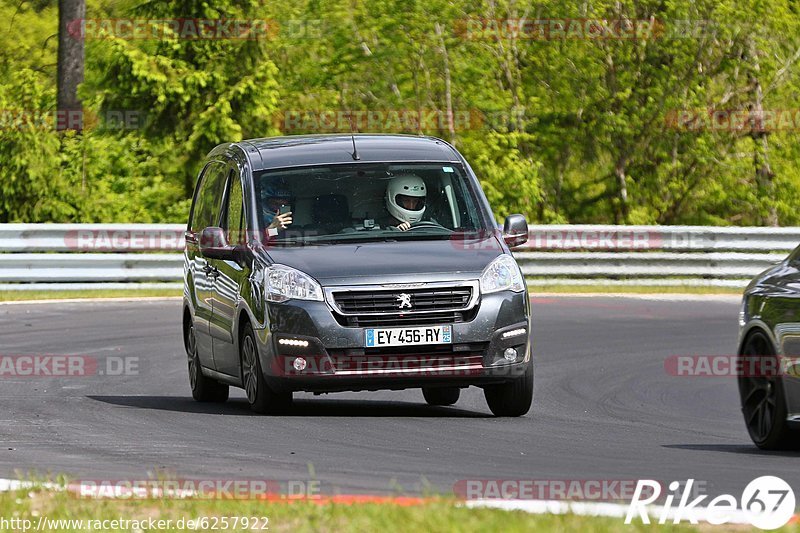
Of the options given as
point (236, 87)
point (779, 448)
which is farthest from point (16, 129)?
point (779, 448)

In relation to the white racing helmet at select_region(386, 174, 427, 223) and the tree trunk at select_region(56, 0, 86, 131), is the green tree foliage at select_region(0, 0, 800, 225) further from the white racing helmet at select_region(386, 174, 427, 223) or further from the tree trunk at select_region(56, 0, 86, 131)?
the white racing helmet at select_region(386, 174, 427, 223)

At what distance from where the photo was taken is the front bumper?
11.5 metres

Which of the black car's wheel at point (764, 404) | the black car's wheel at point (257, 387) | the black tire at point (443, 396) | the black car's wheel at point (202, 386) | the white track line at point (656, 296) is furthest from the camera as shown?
the white track line at point (656, 296)

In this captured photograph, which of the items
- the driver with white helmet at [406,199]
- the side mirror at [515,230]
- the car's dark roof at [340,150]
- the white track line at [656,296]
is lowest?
the white track line at [656,296]

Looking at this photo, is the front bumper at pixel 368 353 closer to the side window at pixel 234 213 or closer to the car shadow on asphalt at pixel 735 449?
the side window at pixel 234 213

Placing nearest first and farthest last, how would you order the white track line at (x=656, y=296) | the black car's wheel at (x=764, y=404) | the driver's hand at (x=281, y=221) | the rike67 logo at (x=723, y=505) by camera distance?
the rike67 logo at (x=723, y=505) < the black car's wheel at (x=764, y=404) < the driver's hand at (x=281, y=221) < the white track line at (x=656, y=296)

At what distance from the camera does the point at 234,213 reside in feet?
43.1

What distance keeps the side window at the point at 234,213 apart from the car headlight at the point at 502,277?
1.92 meters

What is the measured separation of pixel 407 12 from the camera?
110 feet

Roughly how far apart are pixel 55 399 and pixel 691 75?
22.2m

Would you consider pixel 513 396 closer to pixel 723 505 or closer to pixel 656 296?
pixel 723 505

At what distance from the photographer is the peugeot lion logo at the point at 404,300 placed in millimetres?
11492

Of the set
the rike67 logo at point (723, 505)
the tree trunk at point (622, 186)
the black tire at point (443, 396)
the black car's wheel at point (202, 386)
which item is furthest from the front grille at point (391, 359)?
the tree trunk at point (622, 186)

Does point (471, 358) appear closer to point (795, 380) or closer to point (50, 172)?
point (795, 380)
